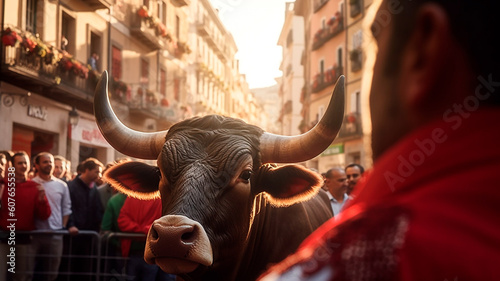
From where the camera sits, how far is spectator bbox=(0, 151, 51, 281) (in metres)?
6.04

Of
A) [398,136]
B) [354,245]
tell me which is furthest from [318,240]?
[398,136]

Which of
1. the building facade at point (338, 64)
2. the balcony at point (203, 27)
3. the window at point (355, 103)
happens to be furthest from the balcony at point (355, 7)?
the balcony at point (203, 27)

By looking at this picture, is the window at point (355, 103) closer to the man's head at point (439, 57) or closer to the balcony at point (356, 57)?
the balcony at point (356, 57)

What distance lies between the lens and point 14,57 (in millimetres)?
12586

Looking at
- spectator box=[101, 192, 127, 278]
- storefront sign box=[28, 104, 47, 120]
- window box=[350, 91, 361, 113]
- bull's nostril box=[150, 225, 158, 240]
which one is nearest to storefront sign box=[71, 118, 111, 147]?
storefront sign box=[28, 104, 47, 120]

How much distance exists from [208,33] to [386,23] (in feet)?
96.0

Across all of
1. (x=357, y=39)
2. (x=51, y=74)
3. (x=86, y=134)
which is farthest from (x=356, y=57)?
(x=51, y=74)

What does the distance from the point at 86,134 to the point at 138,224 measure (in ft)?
35.6

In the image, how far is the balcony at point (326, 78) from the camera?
2545 centimetres

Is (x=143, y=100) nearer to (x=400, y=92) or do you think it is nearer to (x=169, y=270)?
(x=169, y=270)

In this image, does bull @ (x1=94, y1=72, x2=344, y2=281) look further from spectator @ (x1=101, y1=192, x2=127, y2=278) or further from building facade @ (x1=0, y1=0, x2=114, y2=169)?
building facade @ (x1=0, y1=0, x2=114, y2=169)

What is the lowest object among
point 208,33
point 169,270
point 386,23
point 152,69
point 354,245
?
point 169,270

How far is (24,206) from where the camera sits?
20.4 feet

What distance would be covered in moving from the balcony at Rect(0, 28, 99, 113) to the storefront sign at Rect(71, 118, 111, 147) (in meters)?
0.54
